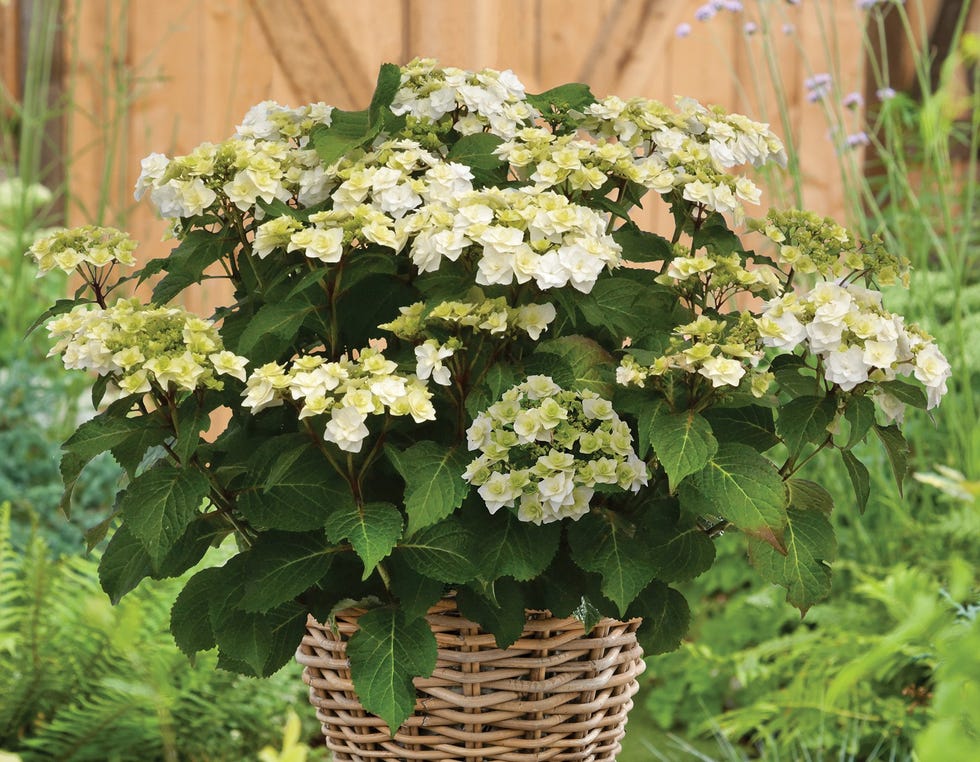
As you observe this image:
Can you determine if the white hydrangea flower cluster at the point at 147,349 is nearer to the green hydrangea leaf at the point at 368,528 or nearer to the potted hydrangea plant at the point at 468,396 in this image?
the potted hydrangea plant at the point at 468,396

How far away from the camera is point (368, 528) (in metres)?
0.96

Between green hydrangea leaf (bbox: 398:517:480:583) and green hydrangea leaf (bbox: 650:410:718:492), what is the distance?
188 millimetres

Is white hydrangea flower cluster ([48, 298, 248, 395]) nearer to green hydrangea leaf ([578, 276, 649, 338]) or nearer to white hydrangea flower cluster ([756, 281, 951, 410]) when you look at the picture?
green hydrangea leaf ([578, 276, 649, 338])

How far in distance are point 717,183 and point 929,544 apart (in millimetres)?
1428

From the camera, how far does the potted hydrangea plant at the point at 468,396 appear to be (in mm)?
964

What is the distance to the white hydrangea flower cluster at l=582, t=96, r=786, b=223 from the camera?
3.54 ft

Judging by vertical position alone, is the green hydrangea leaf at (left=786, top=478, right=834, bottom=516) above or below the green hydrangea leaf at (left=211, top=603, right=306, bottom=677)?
above

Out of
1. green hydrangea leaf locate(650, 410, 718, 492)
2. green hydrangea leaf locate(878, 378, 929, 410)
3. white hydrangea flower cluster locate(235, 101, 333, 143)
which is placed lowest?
green hydrangea leaf locate(878, 378, 929, 410)

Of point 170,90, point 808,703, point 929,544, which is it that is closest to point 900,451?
point 808,703

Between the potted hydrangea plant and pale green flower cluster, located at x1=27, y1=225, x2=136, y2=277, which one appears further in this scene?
pale green flower cluster, located at x1=27, y1=225, x2=136, y2=277

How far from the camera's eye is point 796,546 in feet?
3.47

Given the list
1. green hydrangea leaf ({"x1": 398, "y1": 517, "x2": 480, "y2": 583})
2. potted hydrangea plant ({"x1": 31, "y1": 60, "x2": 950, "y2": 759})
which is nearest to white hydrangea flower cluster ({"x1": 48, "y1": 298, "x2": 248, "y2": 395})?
potted hydrangea plant ({"x1": 31, "y1": 60, "x2": 950, "y2": 759})

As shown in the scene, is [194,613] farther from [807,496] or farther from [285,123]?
[807,496]

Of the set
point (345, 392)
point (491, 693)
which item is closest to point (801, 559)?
point (491, 693)
